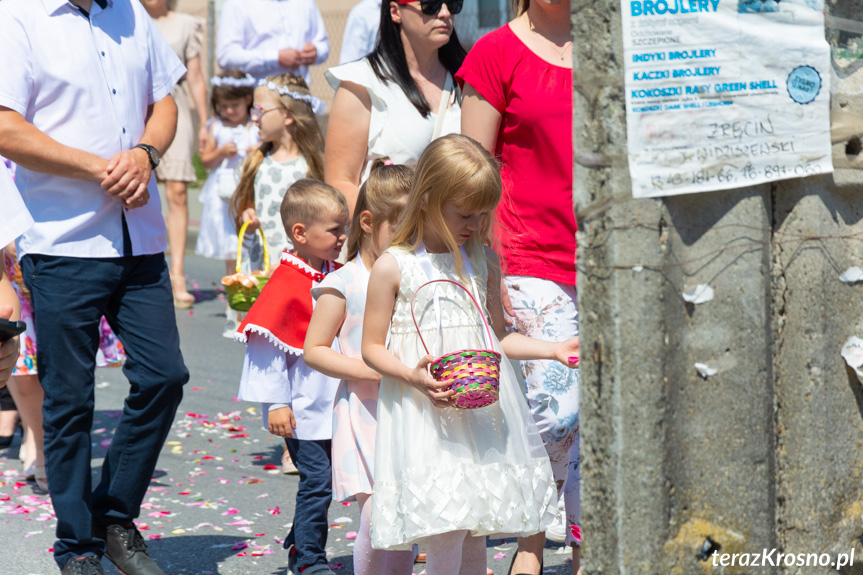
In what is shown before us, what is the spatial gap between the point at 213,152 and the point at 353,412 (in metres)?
5.56

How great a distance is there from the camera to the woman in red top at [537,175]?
380cm

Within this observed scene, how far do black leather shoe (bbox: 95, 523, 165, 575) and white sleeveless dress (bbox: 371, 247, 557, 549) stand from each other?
1.35 m

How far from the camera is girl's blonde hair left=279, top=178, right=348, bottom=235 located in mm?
4297

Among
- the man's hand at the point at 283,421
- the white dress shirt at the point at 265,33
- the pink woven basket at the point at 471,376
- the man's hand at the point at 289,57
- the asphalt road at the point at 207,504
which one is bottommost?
the asphalt road at the point at 207,504

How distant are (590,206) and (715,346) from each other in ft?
1.40

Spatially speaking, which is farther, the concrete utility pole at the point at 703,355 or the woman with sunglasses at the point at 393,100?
the woman with sunglasses at the point at 393,100

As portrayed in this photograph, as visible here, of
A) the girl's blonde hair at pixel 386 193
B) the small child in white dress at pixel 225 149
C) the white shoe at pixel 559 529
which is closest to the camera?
the girl's blonde hair at pixel 386 193

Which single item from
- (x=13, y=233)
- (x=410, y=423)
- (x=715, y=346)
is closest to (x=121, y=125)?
(x=13, y=233)

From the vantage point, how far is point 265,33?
8.34m

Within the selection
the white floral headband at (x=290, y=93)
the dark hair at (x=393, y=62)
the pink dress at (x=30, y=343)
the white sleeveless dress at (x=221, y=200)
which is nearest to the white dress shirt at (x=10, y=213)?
the dark hair at (x=393, y=62)

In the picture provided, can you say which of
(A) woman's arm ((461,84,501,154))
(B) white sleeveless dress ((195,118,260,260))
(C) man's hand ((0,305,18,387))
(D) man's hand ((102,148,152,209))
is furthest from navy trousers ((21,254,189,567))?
(B) white sleeveless dress ((195,118,260,260))

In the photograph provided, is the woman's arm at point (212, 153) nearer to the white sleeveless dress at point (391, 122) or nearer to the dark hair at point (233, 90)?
the dark hair at point (233, 90)

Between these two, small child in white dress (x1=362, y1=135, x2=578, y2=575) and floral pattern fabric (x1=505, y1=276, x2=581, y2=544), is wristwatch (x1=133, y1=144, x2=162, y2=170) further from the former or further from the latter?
floral pattern fabric (x1=505, y1=276, x2=581, y2=544)

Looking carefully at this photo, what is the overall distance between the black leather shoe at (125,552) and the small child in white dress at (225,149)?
422cm
